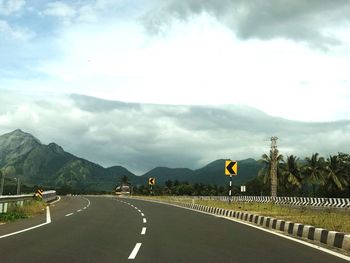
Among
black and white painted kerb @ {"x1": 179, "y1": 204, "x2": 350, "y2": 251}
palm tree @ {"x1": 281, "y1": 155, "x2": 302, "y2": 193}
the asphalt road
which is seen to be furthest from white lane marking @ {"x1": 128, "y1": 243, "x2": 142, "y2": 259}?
palm tree @ {"x1": 281, "y1": 155, "x2": 302, "y2": 193}

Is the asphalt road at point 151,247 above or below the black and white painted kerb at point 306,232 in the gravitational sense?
below

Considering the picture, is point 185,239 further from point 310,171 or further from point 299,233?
point 310,171

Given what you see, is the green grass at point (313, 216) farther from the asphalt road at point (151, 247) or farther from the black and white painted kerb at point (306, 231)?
the asphalt road at point (151, 247)

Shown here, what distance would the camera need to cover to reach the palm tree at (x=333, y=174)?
96.5 metres

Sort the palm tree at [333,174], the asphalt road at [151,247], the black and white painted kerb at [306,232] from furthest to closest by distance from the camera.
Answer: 1. the palm tree at [333,174]
2. the black and white painted kerb at [306,232]
3. the asphalt road at [151,247]

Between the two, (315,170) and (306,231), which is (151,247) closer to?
(306,231)

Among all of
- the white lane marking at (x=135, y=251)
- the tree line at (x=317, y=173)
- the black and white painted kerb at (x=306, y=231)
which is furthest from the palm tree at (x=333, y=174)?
the white lane marking at (x=135, y=251)

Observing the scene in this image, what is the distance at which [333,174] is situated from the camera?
96750mm

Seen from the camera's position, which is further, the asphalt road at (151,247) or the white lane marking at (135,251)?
the white lane marking at (135,251)

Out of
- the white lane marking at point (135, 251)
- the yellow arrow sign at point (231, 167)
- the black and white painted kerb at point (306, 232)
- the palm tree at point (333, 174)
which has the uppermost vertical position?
the palm tree at point (333, 174)

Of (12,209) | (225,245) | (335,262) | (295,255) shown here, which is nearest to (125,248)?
(225,245)

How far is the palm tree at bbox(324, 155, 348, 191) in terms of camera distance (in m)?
96.5

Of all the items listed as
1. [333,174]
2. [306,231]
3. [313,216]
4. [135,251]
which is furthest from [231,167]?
[333,174]

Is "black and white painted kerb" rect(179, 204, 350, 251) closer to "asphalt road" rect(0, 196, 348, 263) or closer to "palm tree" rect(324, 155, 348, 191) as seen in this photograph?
"asphalt road" rect(0, 196, 348, 263)
